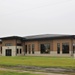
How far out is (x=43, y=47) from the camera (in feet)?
232

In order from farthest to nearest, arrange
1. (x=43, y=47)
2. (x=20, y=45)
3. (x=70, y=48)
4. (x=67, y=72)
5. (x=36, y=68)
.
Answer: (x=20, y=45)
(x=43, y=47)
(x=70, y=48)
(x=36, y=68)
(x=67, y=72)

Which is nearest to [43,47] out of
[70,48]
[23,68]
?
[70,48]

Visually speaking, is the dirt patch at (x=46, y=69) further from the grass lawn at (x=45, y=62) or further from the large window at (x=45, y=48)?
the large window at (x=45, y=48)

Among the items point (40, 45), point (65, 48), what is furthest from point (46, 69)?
point (40, 45)

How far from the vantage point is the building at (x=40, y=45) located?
64713mm

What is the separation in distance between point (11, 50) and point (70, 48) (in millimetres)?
20315

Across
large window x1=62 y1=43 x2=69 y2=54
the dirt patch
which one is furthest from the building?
the dirt patch

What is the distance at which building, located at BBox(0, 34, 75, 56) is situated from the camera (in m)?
64.7

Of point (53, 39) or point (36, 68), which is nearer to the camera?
point (36, 68)

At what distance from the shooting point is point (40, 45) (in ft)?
234

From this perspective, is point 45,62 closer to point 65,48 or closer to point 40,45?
point 65,48

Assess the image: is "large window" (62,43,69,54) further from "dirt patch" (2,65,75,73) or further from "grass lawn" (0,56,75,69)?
"dirt patch" (2,65,75,73)

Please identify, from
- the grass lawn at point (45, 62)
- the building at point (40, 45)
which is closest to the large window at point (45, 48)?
the building at point (40, 45)

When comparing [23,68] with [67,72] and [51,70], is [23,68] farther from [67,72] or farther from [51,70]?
[67,72]
